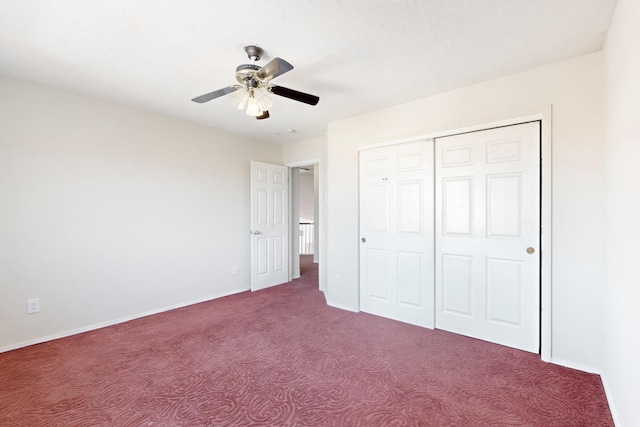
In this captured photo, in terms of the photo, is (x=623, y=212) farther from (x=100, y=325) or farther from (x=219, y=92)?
(x=100, y=325)

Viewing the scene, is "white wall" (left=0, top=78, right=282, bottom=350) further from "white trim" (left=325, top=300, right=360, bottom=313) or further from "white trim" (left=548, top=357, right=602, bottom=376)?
"white trim" (left=548, top=357, right=602, bottom=376)

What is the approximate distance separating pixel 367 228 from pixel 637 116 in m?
2.40

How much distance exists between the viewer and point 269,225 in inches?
185

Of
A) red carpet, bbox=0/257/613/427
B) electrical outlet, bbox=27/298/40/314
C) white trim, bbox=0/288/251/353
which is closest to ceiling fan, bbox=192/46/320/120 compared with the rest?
red carpet, bbox=0/257/613/427

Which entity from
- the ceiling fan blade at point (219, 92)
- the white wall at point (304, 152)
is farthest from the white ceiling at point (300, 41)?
the white wall at point (304, 152)

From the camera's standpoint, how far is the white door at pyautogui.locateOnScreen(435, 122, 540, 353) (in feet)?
8.05

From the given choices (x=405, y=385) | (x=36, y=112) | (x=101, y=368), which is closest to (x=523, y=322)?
(x=405, y=385)

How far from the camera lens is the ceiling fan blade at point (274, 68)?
1.77 metres

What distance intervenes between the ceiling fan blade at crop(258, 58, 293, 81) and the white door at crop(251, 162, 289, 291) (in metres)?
2.57

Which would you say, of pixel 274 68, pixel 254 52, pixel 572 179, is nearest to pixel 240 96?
pixel 254 52

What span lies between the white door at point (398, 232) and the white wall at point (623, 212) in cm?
133

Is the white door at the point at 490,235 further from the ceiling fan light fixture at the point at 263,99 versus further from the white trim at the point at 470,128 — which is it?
the ceiling fan light fixture at the point at 263,99

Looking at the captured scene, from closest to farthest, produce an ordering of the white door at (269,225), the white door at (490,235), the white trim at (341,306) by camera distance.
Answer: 1. the white door at (490,235)
2. the white trim at (341,306)
3. the white door at (269,225)

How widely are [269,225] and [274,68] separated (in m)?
3.13
